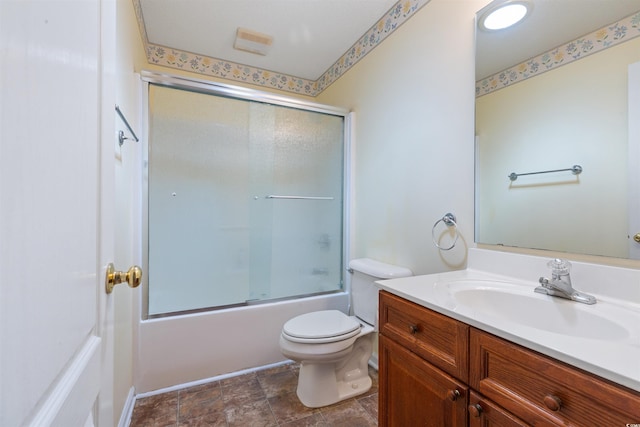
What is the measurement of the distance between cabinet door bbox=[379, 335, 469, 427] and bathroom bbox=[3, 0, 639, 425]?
603 mm

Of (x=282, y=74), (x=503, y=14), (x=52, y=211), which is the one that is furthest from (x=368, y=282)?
(x=282, y=74)

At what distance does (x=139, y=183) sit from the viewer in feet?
5.37

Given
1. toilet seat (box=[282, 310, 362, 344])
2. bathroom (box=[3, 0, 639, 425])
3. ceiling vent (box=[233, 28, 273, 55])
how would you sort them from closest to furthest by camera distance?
bathroom (box=[3, 0, 639, 425])
toilet seat (box=[282, 310, 362, 344])
ceiling vent (box=[233, 28, 273, 55])

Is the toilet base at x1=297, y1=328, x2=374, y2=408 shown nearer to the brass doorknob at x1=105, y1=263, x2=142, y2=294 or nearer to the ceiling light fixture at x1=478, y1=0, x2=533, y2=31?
the brass doorknob at x1=105, y1=263, x2=142, y2=294

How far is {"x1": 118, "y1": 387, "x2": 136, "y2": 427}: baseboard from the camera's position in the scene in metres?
1.33

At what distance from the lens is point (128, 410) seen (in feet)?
4.68

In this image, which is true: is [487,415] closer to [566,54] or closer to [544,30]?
[566,54]

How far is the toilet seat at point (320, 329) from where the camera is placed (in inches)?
56.8

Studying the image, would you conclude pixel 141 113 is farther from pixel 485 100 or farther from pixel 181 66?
pixel 485 100

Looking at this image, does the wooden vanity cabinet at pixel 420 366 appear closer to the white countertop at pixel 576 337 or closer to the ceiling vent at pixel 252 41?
the white countertop at pixel 576 337

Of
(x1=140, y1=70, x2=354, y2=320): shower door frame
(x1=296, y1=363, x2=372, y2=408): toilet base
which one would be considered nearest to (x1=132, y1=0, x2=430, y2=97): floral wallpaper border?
(x1=140, y1=70, x2=354, y2=320): shower door frame

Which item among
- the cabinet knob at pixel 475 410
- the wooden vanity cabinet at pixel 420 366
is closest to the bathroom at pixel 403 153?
the wooden vanity cabinet at pixel 420 366

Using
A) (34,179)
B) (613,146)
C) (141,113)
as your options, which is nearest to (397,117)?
(613,146)

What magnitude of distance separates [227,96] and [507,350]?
2.02 metres
